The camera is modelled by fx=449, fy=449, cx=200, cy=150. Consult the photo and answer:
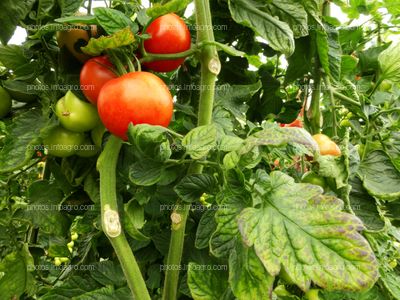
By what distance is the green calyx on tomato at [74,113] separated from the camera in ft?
2.03

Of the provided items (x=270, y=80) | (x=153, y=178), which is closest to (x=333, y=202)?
(x=153, y=178)

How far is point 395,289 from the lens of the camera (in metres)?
0.69

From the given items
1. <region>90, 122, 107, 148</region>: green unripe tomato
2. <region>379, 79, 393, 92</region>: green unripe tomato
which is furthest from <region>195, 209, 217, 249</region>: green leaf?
<region>379, 79, 393, 92</region>: green unripe tomato

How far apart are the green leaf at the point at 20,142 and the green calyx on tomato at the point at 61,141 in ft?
0.07

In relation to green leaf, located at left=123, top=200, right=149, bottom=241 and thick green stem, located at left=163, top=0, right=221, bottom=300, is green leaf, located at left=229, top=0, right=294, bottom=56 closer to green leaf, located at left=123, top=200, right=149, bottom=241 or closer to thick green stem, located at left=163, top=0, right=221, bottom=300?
thick green stem, located at left=163, top=0, right=221, bottom=300

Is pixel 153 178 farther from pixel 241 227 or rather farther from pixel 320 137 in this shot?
pixel 320 137

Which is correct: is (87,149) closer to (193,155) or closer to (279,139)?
(193,155)

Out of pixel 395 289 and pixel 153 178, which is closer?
pixel 153 178

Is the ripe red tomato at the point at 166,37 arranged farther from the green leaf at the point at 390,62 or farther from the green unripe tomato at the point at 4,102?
the green leaf at the point at 390,62

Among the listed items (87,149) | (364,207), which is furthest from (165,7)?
(364,207)

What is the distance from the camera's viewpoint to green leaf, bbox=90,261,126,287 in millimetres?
732

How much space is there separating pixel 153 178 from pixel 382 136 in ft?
1.62

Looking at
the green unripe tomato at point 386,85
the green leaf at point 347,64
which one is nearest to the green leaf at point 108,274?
the green leaf at point 347,64

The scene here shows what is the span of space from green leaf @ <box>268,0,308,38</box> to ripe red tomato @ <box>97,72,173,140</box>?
0.29m
